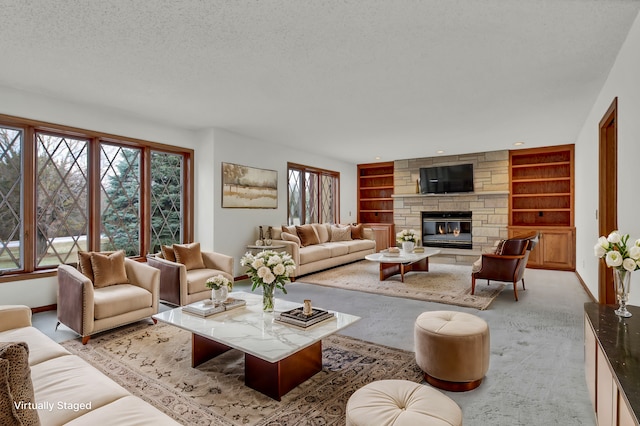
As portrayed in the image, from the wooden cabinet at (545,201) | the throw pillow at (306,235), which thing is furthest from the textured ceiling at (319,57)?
the wooden cabinet at (545,201)

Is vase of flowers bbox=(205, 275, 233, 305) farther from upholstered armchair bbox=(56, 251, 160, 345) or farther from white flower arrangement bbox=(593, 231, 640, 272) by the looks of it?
white flower arrangement bbox=(593, 231, 640, 272)

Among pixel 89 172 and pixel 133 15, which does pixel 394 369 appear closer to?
pixel 133 15

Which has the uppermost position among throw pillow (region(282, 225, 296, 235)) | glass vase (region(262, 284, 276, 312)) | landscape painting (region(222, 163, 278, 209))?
landscape painting (region(222, 163, 278, 209))

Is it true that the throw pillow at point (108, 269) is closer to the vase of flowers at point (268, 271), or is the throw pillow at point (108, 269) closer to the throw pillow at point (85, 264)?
the throw pillow at point (85, 264)

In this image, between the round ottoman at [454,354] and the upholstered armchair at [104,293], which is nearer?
the round ottoman at [454,354]

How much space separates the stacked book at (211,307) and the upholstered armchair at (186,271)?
1.15 metres

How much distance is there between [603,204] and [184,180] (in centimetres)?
562

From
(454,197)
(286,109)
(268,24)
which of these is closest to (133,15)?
(268,24)

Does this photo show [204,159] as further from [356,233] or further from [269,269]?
[356,233]

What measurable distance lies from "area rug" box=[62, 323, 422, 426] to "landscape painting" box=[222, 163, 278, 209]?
2850 millimetres


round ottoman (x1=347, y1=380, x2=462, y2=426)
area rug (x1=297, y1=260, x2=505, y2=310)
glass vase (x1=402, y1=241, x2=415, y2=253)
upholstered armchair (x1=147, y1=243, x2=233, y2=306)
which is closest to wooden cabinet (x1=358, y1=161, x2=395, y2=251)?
area rug (x1=297, y1=260, x2=505, y2=310)

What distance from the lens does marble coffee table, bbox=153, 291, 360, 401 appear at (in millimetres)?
2160

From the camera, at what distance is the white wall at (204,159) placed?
389 centimetres

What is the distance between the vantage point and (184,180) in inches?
224
